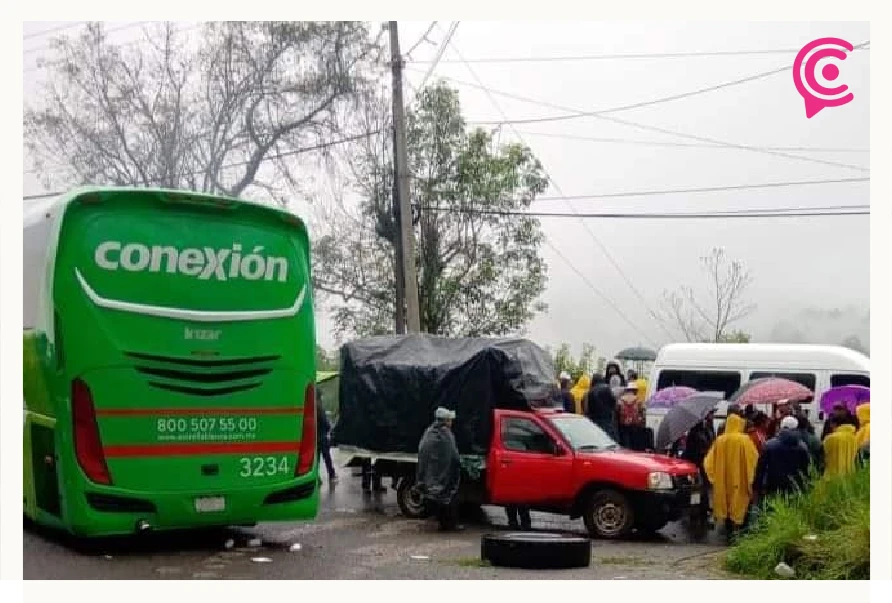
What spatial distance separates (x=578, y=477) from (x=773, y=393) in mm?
3333

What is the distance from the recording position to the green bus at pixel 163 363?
9.65 metres

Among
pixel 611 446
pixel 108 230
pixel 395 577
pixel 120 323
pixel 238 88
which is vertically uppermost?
pixel 238 88

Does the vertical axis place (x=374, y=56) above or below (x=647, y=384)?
above

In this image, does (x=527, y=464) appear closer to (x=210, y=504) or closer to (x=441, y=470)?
(x=441, y=470)

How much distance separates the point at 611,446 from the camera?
45.3 feet

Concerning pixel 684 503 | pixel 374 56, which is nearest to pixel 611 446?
pixel 684 503

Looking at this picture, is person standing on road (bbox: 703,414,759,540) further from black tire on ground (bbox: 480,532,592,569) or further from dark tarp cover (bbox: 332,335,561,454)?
black tire on ground (bbox: 480,532,592,569)

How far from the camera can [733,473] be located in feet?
43.5

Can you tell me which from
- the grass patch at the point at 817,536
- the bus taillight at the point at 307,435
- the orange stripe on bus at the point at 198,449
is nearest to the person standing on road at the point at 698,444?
the grass patch at the point at 817,536

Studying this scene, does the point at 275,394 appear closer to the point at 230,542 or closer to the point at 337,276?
the point at 230,542

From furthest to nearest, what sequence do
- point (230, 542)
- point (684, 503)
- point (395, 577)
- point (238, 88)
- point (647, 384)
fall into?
point (647, 384), point (238, 88), point (684, 503), point (230, 542), point (395, 577)

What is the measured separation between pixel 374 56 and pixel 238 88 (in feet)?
6.07

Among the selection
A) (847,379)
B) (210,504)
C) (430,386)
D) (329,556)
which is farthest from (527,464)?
(847,379)

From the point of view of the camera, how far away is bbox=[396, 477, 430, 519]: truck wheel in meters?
14.3
